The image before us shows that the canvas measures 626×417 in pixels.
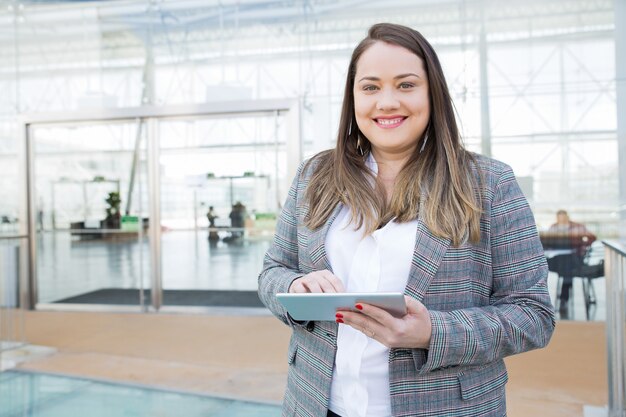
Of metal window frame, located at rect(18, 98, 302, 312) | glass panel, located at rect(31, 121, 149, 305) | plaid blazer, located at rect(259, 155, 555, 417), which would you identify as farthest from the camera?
glass panel, located at rect(31, 121, 149, 305)

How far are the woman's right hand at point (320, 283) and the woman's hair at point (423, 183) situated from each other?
0.45 feet

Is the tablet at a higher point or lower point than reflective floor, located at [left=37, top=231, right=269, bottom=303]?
higher

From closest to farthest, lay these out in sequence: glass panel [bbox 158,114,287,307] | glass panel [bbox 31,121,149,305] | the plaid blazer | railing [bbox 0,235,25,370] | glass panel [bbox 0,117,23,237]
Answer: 1. the plaid blazer
2. railing [bbox 0,235,25,370]
3. glass panel [bbox 158,114,287,307]
4. glass panel [bbox 31,121,149,305]
5. glass panel [bbox 0,117,23,237]

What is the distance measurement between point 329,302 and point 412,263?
19 cm

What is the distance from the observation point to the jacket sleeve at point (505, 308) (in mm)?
938

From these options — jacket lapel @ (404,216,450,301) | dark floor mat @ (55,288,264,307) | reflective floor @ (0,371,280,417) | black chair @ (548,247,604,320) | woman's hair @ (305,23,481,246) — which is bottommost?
reflective floor @ (0,371,280,417)

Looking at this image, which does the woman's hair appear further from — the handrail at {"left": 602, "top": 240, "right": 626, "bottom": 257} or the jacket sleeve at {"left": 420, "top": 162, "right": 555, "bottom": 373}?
the handrail at {"left": 602, "top": 240, "right": 626, "bottom": 257}

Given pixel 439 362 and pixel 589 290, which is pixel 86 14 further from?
pixel 439 362

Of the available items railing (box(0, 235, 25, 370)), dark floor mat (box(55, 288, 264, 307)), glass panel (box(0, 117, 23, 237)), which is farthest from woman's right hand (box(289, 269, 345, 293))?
glass panel (box(0, 117, 23, 237))

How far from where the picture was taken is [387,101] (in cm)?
107

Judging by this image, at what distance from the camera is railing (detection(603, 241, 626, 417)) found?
2650 mm

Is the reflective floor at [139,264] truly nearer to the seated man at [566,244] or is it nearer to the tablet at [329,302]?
the seated man at [566,244]

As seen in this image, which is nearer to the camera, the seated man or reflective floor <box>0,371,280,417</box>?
reflective floor <box>0,371,280,417</box>

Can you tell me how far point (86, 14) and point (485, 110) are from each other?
178 inches
